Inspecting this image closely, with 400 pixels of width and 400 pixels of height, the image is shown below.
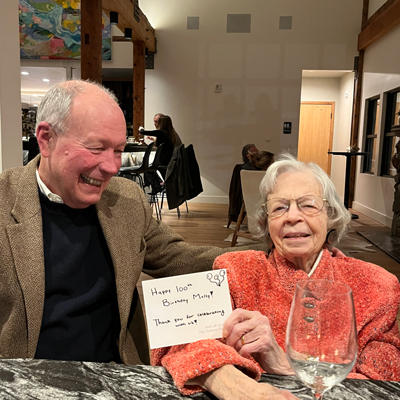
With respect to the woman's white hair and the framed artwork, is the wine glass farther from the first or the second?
the framed artwork

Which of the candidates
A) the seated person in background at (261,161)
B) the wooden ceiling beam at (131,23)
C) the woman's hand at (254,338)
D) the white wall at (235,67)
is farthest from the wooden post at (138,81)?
the woman's hand at (254,338)

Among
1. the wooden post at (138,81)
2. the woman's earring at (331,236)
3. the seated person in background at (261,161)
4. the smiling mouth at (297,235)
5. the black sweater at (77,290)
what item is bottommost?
the black sweater at (77,290)

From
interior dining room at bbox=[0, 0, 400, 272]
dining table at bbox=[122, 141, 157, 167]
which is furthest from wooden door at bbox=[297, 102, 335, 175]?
dining table at bbox=[122, 141, 157, 167]

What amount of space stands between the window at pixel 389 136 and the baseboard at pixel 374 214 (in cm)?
69

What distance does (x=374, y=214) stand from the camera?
692cm

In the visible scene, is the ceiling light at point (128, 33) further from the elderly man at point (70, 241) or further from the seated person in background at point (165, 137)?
the elderly man at point (70, 241)

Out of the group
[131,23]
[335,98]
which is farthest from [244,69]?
[335,98]

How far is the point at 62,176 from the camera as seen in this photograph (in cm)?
116

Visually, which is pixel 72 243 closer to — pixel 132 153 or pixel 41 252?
pixel 41 252

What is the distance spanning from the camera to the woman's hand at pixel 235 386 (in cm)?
66

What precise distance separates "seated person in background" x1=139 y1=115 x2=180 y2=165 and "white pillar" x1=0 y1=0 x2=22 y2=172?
13.2ft

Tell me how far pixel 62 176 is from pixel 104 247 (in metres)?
0.26

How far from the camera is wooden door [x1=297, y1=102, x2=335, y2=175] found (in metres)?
9.59

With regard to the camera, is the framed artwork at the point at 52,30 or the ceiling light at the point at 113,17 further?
the framed artwork at the point at 52,30
